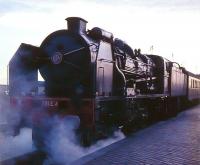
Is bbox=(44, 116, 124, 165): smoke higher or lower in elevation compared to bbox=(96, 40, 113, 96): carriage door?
lower

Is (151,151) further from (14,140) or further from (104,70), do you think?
(14,140)

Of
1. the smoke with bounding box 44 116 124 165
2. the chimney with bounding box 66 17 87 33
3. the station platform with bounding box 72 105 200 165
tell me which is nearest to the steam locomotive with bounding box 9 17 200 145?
the chimney with bounding box 66 17 87 33

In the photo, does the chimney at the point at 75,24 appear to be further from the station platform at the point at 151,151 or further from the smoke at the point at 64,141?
the station platform at the point at 151,151

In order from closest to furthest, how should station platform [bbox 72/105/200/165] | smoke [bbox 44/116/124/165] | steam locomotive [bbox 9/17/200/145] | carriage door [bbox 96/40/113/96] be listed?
station platform [bbox 72/105/200/165] < smoke [bbox 44/116/124/165] < steam locomotive [bbox 9/17/200/145] < carriage door [bbox 96/40/113/96]

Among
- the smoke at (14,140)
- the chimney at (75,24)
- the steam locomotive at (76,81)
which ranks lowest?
the smoke at (14,140)

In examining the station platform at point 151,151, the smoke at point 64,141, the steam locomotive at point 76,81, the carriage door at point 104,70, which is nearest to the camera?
the station platform at point 151,151

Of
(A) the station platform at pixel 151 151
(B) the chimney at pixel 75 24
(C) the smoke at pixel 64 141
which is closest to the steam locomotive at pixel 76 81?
(B) the chimney at pixel 75 24

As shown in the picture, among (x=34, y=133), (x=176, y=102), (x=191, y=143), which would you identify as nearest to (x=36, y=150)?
(x=34, y=133)

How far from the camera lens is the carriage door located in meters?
8.17

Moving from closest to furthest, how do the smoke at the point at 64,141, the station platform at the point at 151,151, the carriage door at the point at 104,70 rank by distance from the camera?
the station platform at the point at 151,151
the smoke at the point at 64,141
the carriage door at the point at 104,70

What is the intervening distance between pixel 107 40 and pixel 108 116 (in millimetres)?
2102

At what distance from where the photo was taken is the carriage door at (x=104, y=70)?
26.8 feet

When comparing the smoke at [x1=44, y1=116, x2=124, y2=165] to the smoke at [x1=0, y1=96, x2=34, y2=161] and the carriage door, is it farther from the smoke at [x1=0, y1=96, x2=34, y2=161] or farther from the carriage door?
the carriage door

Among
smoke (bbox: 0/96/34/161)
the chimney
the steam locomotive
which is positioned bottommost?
smoke (bbox: 0/96/34/161)
